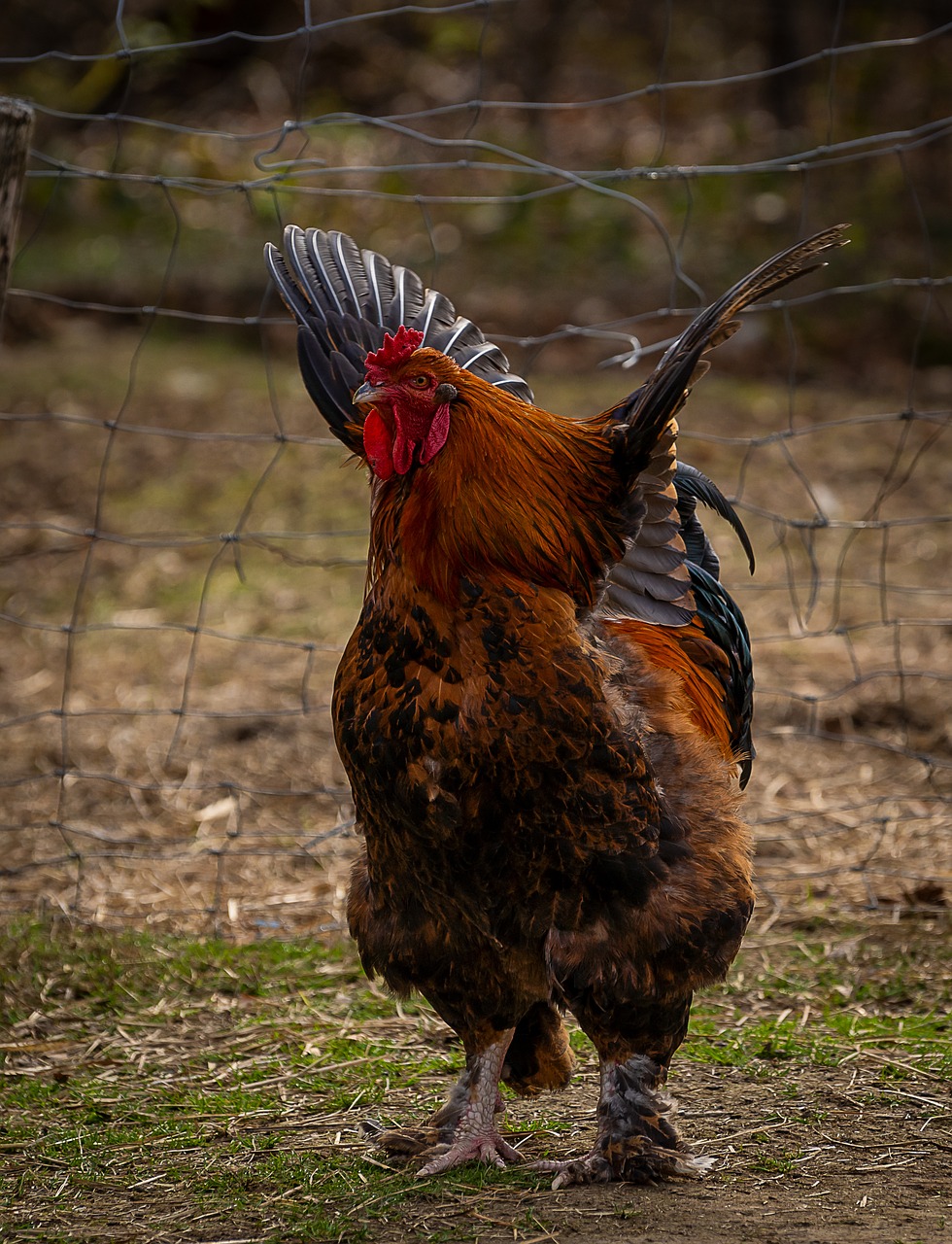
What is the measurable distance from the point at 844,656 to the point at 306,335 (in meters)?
3.82

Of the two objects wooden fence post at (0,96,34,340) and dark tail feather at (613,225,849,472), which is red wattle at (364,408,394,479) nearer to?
dark tail feather at (613,225,849,472)

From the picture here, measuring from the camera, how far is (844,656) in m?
6.31

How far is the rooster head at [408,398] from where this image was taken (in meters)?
2.73

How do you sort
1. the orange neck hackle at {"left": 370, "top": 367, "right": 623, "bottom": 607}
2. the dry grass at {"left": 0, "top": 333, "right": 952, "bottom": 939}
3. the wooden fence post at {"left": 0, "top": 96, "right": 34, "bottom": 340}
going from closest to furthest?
the orange neck hackle at {"left": 370, "top": 367, "right": 623, "bottom": 607}, the wooden fence post at {"left": 0, "top": 96, "right": 34, "bottom": 340}, the dry grass at {"left": 0, "top": 333, "right": 952, "bottom": 939}

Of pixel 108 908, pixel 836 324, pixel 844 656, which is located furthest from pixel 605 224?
pixel 108 908

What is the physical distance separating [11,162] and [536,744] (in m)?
1.87

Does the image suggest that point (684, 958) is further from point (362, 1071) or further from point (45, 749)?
point (45, 749)

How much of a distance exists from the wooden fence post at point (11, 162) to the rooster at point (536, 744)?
41.1 inches

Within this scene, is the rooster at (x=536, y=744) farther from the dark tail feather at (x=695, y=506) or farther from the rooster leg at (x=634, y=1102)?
the dark tail feather at (x=695, y=506)

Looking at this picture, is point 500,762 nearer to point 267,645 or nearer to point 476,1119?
point 476,1119

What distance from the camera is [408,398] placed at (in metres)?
2.72

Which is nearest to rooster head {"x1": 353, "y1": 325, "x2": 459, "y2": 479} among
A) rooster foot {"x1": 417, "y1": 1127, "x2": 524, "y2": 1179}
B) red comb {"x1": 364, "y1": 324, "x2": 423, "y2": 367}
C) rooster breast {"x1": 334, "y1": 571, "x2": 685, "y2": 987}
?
red comb {"x1": 364, "y1": 324, "x2": 423, "y2": 367}

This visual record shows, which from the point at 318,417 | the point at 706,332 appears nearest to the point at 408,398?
the point at 706,332

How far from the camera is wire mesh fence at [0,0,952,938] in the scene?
464 cm
